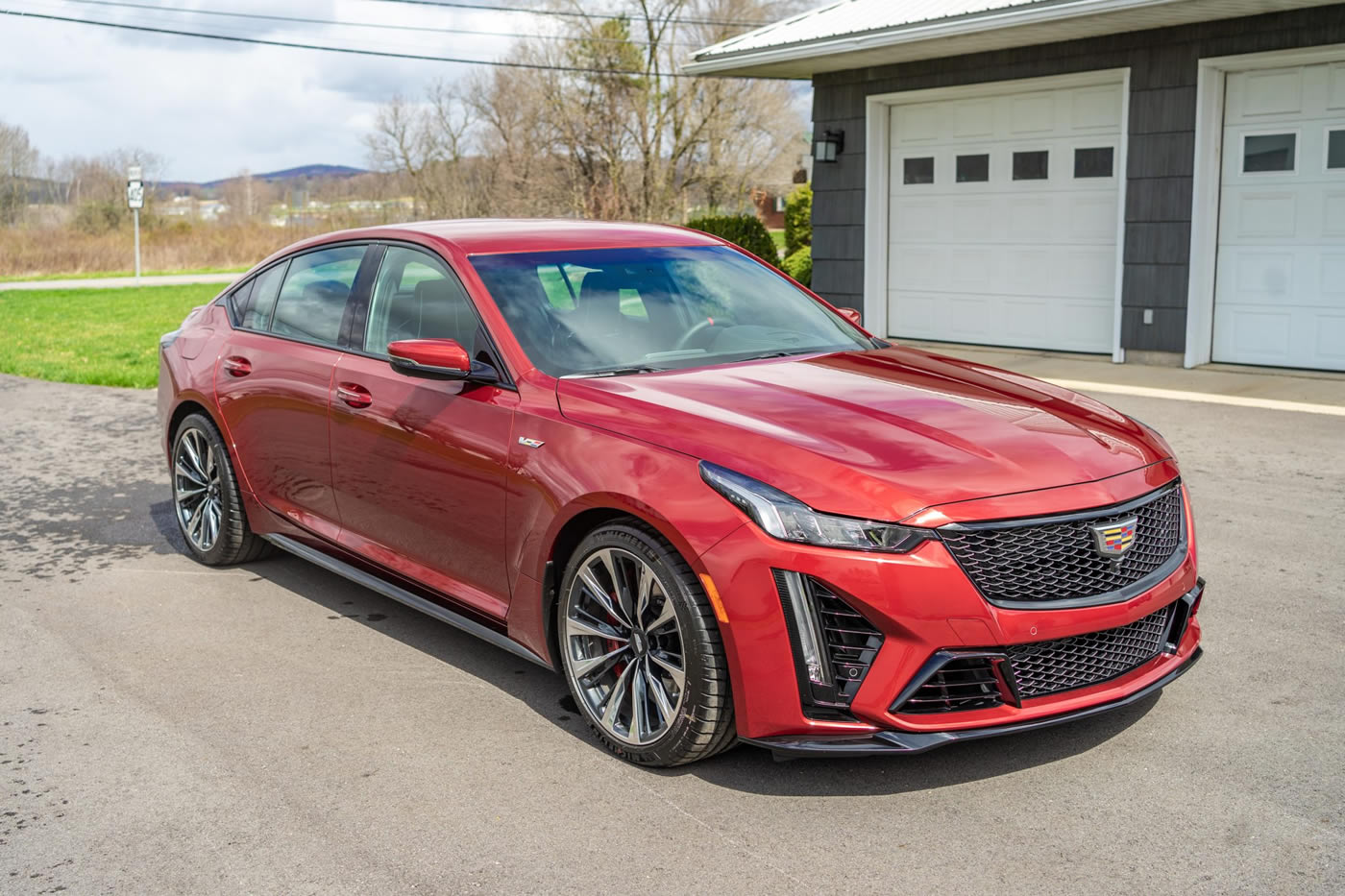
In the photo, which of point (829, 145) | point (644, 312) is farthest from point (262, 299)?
point (829, 145)

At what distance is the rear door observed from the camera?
548 centimetres

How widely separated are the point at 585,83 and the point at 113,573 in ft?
132

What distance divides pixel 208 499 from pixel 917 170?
1060 cm

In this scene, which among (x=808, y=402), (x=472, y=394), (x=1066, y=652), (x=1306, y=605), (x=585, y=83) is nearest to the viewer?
(x=1066, y=652)

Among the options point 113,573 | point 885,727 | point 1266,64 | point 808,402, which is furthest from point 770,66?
point 885,727

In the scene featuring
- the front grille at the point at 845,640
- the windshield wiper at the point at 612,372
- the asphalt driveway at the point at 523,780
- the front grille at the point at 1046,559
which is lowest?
the asphalt driveway at the point at 523,780

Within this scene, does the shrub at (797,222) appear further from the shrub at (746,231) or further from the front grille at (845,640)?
the front grille at (845,640)

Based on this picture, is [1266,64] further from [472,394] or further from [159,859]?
[159,859]

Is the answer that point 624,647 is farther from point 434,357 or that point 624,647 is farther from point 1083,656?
point 1083,656

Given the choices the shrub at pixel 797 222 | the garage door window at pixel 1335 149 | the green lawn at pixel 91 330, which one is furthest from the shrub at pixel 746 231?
the garage door window at pixel 1335 149

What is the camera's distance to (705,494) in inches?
147

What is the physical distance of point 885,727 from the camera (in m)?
3.58

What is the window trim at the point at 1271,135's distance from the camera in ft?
38.2

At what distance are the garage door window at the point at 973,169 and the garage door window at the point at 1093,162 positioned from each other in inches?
44.9
